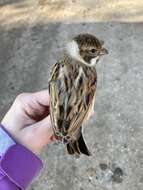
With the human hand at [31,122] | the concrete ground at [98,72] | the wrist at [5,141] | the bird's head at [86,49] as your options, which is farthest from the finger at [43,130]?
the concrete ground at [98,72]

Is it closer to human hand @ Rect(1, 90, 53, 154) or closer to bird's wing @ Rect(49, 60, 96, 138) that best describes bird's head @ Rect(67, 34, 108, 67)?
bird's wing @ Rect(49, 60, 96, 138)

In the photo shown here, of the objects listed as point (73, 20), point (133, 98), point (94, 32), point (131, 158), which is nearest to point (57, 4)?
point (73, 20)

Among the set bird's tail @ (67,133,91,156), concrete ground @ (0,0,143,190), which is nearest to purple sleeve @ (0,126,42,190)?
bird's tail @ (67,133,91,156)

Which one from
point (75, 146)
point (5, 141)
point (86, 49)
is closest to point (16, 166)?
point (5, 141)

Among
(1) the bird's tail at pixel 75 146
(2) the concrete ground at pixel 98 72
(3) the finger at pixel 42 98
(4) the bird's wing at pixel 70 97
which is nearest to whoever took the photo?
(4) the bird's wing at pixel 70 97

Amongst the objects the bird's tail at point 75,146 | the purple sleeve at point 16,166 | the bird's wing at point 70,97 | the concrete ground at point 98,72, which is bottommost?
the concrete ground at point 98,72

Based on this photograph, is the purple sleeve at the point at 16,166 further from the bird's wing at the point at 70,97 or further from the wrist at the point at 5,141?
the bird's wing at the point at 70,97

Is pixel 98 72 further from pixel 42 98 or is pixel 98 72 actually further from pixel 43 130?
pixel 43 130

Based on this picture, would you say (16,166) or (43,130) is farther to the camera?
(43,130)
